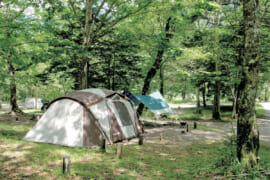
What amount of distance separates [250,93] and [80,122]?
238 inches

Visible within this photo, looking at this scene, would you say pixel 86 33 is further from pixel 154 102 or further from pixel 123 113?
pixel 154 102

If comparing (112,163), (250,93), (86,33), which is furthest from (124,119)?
(250,93)

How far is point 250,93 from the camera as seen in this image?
16.6 ft

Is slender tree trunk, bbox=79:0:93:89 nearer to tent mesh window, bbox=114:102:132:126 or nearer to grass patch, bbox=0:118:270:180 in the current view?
tent mesh window, bbox=114:102:132:126

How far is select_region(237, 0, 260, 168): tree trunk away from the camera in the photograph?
16.6ft

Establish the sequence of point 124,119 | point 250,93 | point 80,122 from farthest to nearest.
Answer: point 124,119 < point 80,122 < point 250,93

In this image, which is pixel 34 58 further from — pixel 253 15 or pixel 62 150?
pixel 253 15

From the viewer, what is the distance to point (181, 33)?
17625 millimetres

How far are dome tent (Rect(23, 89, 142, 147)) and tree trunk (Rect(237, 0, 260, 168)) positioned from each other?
16.0 ft

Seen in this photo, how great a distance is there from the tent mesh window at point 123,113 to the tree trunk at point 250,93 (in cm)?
543

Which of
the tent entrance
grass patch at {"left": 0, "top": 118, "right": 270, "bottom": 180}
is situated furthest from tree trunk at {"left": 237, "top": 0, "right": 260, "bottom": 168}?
the tent entrance

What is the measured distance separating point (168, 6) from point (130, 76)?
25.6 feet

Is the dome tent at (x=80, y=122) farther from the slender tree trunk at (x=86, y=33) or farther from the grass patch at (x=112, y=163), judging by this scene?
the slender tree trunk at (x=86, y=33)

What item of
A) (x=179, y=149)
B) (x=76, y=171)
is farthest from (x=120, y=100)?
(x=76, y=171)
